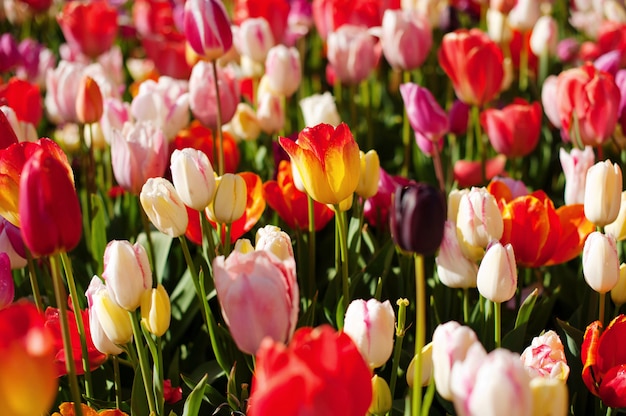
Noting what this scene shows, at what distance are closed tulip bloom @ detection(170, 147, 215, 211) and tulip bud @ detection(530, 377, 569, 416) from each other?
0.51 metres

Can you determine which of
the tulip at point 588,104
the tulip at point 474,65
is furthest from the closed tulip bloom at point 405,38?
the tulip at point 588,104

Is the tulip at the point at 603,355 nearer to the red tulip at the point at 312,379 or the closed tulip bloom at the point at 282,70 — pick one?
the red tulip at the point at 312,379

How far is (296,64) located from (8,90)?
571mm

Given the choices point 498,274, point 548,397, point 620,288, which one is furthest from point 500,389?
point 620,288

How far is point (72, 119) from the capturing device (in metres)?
1.76

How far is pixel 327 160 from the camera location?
0.99 meters

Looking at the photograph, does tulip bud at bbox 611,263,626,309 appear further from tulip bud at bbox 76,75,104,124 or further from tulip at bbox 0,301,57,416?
tulip bud at bbox 76,75,104,124

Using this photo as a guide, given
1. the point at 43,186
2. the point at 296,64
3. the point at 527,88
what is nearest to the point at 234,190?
the point at 43,186

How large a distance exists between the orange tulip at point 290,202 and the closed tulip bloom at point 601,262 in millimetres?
Answer: 433

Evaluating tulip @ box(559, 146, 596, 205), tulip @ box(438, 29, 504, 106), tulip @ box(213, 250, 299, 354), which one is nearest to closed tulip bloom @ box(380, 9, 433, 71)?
tulip @ box(438, 29, 504, 106)

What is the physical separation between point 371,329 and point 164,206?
327mm

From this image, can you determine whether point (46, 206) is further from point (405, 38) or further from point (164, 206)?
point (405, 38)

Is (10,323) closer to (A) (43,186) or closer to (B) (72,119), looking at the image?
(A) (43,186)

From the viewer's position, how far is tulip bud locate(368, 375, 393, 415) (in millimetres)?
833
